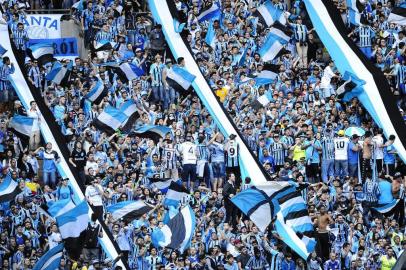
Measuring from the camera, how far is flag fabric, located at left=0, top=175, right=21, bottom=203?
144 feet

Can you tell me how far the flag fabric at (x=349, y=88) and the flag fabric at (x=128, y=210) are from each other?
22.5ft

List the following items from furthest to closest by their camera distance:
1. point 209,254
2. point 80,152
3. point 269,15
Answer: point 269,15
point 80,152
point 209,254

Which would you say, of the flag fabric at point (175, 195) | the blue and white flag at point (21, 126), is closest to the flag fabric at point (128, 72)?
the blue and white flag at point (21, 126)

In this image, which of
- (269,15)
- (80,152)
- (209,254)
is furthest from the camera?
(269,15)

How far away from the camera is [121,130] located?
47531 millimetres

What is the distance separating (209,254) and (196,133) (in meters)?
4.53

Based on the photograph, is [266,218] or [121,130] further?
[121,130]

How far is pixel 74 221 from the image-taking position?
43188 mm

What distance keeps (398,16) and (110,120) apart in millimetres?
8883

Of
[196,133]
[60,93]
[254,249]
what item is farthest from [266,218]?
[60,93]

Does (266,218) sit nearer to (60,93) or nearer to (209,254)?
(209,254)

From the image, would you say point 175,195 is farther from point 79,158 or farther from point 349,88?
point 349,88

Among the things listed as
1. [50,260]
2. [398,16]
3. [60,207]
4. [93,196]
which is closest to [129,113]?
[93,196]

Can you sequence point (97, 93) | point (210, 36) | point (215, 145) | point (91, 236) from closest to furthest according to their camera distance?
point (91, 236)
point (215, 145)
point (97, 93)
point (210, 36)
